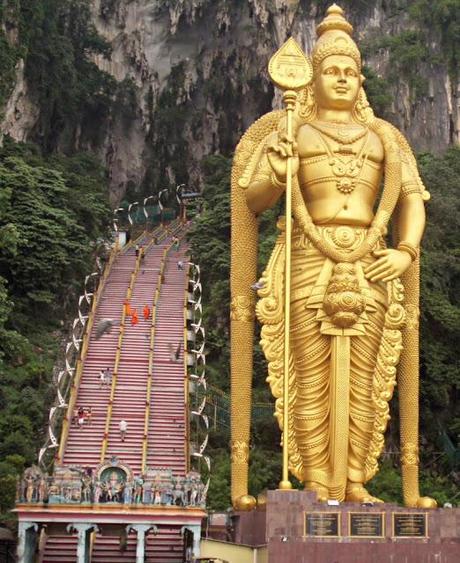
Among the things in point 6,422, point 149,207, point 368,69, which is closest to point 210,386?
point 6,422

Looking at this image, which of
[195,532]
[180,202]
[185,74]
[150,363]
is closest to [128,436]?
[150,363]

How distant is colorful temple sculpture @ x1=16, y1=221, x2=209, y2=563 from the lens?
1053 cm

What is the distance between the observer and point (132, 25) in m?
35.0

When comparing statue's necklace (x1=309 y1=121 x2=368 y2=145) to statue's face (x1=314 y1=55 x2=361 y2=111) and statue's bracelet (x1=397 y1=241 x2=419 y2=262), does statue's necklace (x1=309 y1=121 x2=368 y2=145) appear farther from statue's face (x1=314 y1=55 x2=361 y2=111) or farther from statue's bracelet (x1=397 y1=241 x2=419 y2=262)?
statue's bracelet (x1=397 y1=241 x2=419 y2=262)

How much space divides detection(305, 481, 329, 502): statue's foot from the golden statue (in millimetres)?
28

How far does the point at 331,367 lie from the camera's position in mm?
10180

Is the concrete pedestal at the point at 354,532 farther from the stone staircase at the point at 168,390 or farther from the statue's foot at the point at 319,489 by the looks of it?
the stone staircase at the point at 168,390

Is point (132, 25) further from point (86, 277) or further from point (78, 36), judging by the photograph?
point (86, 277)

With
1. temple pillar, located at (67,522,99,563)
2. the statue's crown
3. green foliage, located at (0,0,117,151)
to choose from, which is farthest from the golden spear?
green foliage, located at (0,0,117,151)

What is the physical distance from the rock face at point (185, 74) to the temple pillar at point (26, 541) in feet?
68.9

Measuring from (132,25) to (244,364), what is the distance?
85.5 feet

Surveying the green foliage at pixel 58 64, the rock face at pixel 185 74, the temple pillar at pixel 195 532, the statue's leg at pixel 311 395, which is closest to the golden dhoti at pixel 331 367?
the statue's leg at pixel 311 395

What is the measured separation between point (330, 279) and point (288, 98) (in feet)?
5.74

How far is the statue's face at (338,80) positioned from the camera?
10.7m
